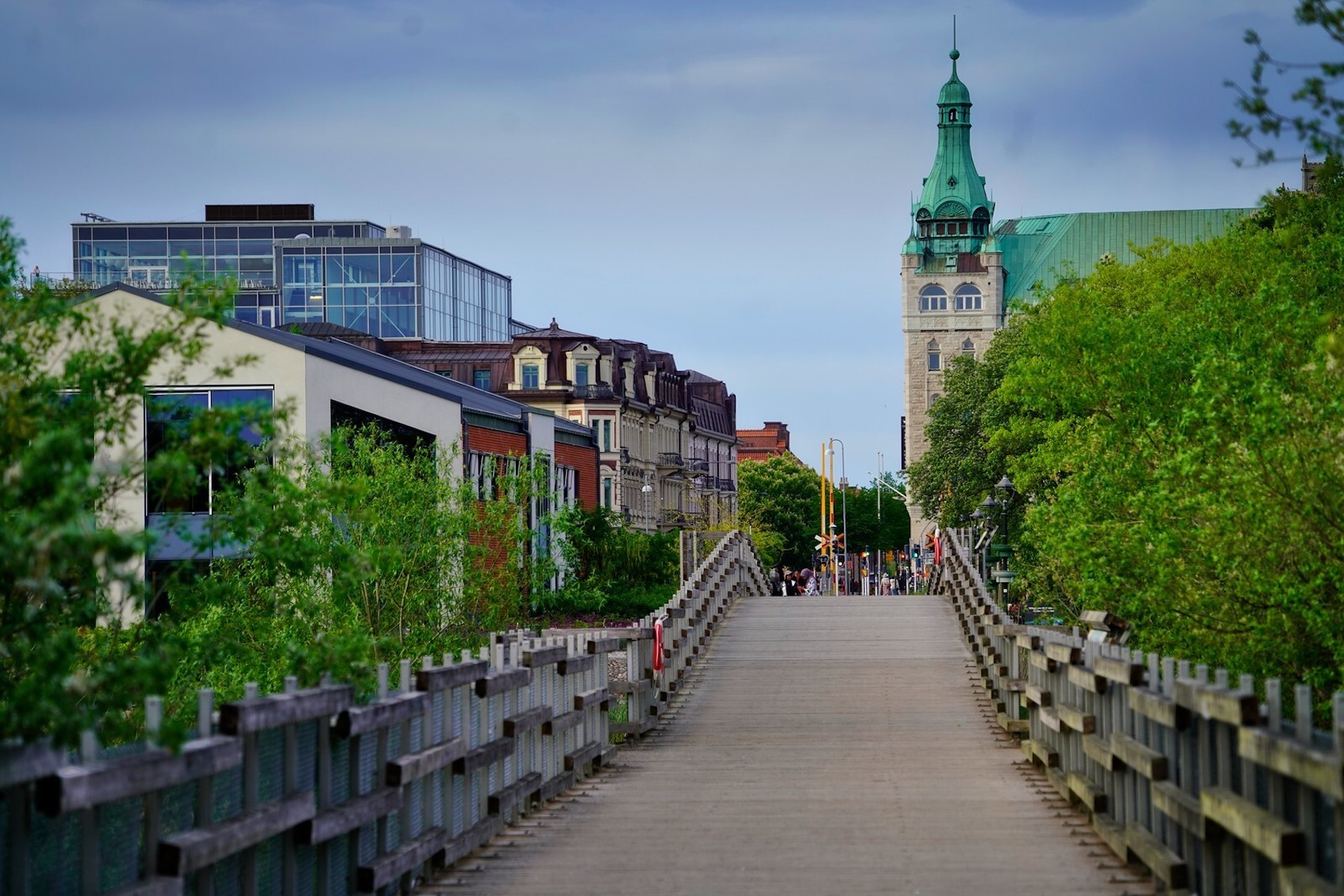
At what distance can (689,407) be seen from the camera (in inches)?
4744

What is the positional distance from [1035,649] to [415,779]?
8.29 metres

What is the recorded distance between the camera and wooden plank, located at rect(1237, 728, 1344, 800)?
6.66 m

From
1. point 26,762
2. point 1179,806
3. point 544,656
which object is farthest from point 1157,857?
point 26,762

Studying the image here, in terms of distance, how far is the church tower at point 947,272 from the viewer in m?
177

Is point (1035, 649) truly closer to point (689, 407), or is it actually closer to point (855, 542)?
point (689, 407)

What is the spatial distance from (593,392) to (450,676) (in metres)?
88.5

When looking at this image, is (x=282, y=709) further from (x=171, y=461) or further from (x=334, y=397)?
(x=334, y=397)

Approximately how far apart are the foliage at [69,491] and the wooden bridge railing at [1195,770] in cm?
429

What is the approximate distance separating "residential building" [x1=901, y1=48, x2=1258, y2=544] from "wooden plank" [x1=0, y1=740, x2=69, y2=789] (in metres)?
162

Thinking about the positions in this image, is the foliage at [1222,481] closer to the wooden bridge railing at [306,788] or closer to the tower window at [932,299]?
the wooden bridge railing at [306,788]

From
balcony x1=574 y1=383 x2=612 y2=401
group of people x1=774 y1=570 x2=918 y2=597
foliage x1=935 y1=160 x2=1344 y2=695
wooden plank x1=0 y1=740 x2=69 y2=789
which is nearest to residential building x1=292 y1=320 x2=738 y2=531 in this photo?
balcony x1=574 y1=383 x2=612 y2=401

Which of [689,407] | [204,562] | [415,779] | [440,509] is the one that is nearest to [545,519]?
[440,509]

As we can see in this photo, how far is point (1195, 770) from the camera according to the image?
9602 millimetres

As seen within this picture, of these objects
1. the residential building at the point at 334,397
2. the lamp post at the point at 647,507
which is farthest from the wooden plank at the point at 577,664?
the lamp post at the point at 647,507
